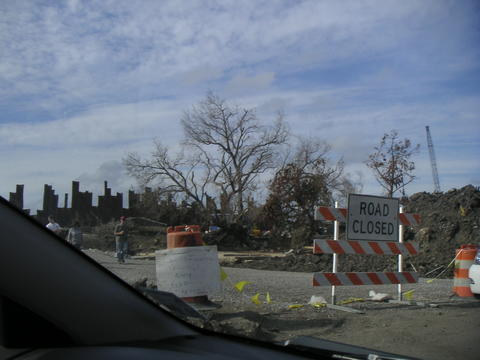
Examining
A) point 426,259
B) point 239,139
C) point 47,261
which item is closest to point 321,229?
point 239,139

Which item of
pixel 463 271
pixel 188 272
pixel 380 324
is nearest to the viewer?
pixel 380 324

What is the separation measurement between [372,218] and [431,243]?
14.1m

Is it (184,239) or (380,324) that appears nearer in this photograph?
(380,324)

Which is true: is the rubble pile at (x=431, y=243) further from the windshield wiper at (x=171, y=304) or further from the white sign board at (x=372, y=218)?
the windshield wiper at (x=171, y=304)

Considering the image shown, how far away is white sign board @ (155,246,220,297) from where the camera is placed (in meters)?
7.26

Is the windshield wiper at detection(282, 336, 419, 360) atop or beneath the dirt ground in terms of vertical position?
atop

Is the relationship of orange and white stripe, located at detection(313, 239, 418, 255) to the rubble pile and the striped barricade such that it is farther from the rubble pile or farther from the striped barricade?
the rubble pile

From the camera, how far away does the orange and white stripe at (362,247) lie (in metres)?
8.13

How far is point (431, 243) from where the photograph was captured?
21.3 meters

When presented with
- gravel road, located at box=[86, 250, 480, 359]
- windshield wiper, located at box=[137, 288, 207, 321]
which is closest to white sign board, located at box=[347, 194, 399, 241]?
gravel road, located at box=[86, 250, 480, 359]

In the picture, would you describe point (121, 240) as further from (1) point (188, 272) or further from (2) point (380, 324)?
(2) point (380, 324)

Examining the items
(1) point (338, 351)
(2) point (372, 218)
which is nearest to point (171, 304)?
(1) point (338, 351)

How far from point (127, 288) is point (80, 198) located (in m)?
2.57

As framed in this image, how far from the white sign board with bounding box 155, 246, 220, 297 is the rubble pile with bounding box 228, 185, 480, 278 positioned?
12.9 m
